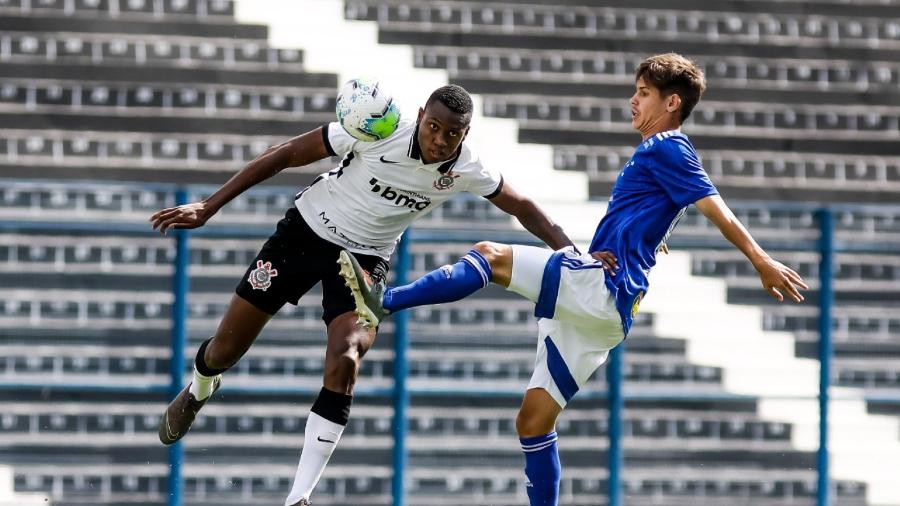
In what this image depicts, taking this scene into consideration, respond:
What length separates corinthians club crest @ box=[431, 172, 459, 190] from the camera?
4469 mm

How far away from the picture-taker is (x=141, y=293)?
6.22 m

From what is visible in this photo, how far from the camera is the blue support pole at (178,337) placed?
6.15 m

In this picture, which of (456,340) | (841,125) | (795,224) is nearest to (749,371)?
(795,224)

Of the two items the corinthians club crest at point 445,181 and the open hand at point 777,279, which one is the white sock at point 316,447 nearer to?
the corinthians club crest at point 445,181

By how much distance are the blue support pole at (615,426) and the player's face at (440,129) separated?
2396 millimetres

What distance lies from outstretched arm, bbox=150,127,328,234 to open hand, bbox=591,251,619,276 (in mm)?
1003

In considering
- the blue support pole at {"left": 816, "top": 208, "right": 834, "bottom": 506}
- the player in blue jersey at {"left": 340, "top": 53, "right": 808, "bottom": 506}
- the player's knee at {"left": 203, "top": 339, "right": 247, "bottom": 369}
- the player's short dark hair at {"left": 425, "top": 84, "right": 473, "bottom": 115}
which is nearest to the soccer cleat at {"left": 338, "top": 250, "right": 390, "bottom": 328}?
the player in blue jersey at {"left": 340, "top": 53, "right": 808, "bottom": 506}

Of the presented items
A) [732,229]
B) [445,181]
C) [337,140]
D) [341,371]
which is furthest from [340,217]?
[732,229]

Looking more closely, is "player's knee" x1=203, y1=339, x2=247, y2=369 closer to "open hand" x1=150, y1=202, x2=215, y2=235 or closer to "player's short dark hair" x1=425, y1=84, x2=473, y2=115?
"open hand" x1=150, y1=202, x2=215, y2=235

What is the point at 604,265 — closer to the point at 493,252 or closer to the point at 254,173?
the point at 493,252

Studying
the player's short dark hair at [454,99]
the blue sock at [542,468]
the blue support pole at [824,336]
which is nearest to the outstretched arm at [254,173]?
the player's short dark hair at [454,99]

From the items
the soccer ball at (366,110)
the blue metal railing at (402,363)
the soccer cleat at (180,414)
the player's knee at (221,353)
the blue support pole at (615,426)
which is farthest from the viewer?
the blue support pole at (615,426)

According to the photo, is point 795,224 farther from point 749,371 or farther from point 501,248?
point 501,248

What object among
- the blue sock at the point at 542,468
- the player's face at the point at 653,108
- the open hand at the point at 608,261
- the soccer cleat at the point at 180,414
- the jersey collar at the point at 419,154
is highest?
the player's face at the point at 653,108
